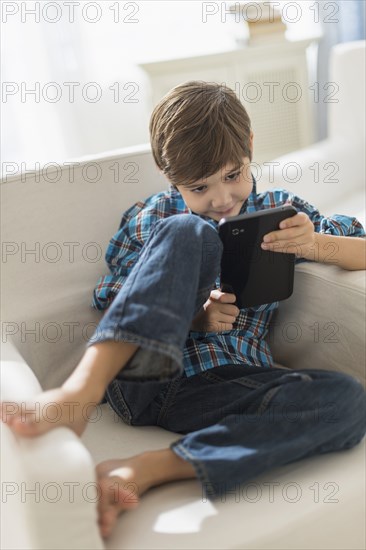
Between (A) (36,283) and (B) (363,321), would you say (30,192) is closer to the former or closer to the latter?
(A) (36,283)

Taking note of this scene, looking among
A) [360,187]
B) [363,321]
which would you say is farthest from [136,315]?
[360,187]

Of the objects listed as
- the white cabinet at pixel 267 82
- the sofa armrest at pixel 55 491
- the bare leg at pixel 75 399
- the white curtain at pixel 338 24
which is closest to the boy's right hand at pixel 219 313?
the bare leg at pixel 75 399

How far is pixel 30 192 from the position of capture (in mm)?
1310

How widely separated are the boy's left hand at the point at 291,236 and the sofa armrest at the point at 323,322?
0.10m

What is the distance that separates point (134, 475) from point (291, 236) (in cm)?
43

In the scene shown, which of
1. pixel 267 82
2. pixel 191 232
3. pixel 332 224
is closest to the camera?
pixel 191 232

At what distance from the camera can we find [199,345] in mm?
1199

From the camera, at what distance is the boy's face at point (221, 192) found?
3.88ft

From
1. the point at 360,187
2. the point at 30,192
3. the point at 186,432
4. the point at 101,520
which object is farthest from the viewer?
the point at 360,187

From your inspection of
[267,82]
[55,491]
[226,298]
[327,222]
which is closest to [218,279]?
[226,298]

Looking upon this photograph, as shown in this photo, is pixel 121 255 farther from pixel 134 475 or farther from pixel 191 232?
pixel 134 475

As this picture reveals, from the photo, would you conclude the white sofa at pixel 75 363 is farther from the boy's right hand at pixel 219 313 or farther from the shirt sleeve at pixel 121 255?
the boy's right hand at pixel 219 313

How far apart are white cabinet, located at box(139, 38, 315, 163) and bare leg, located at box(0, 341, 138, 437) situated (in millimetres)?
1838

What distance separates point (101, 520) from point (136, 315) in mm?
261
